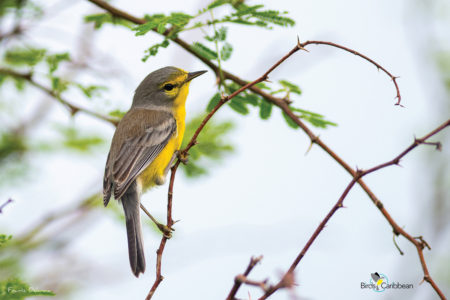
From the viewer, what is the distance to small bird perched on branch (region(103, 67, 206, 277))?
470 cm

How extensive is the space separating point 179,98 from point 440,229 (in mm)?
3713

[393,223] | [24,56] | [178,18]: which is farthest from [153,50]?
[393,223]

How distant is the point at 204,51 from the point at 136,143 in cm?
162

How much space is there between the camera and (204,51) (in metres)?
3.89

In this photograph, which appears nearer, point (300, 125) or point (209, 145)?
point (300, 125)

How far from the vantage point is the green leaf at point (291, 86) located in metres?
4.07

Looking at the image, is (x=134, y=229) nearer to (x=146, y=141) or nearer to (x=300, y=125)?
(x=146, y=141)

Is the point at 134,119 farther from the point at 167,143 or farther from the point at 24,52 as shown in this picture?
the point at 24,52

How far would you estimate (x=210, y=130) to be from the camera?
5.26m

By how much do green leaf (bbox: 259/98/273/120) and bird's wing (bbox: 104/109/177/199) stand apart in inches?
49.5

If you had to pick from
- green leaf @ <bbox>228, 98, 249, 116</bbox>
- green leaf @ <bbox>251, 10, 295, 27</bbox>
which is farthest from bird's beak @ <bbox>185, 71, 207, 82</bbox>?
green leaf @ <bbox>251, 10, 295, 27</bbox>

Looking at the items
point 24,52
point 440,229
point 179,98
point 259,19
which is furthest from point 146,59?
point 440,229

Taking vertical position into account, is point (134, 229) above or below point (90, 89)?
below

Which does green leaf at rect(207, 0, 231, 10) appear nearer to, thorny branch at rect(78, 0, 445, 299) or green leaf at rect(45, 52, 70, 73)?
thorny branch at rect(78, 0, 445, 299)
